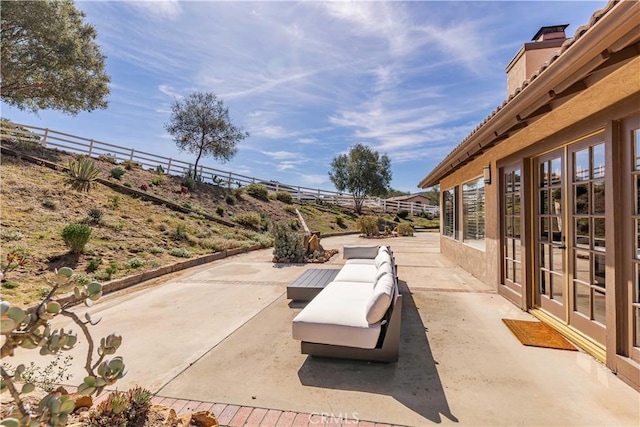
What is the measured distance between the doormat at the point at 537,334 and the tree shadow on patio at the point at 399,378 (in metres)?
1.30

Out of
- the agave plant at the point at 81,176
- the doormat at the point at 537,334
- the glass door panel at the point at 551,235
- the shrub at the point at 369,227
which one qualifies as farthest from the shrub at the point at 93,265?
the shrub at the point at 369,227

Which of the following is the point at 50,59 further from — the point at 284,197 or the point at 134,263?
the point at 284,197

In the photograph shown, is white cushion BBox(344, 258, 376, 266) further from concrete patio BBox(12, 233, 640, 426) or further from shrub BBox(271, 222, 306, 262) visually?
shrub BBox(271, 222, 306, 262)

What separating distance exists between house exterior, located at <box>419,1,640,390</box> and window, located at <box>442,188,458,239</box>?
133 inches

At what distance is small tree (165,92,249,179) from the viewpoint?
21328 millimetres

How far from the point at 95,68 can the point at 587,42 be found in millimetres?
16748

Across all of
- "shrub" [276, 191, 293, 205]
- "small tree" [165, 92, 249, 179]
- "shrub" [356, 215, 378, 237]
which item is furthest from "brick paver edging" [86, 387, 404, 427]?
"shrub" [276, 191, 293, 205]

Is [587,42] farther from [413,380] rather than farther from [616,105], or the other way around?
[413,380]

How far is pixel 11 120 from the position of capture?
15945 mm

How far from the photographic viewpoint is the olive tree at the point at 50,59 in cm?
1035

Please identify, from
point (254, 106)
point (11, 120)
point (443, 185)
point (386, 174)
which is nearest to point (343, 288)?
point (443, 185)

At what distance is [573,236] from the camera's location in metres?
3.81

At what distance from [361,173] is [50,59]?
72.5 feet

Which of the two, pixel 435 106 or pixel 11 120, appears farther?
pixel 11 120
